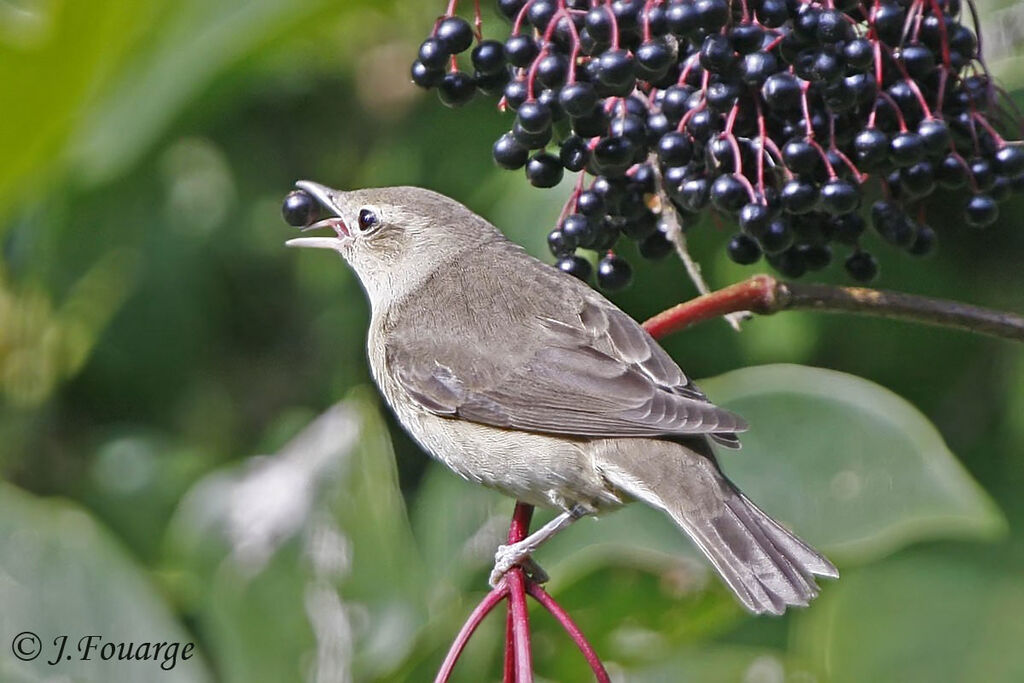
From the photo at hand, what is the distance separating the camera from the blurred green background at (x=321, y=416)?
399cm

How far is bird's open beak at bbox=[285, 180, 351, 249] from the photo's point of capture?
3.81 metres

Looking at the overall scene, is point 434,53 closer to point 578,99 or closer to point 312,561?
point 578,99

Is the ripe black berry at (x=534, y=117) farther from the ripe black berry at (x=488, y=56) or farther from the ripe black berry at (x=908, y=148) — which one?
the ripe black berry at (x=908, y=148)

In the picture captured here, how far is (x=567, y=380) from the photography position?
3422 millimetres

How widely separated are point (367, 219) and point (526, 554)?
132 centimetres

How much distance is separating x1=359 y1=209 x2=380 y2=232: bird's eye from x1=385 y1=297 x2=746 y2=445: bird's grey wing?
0.44 m

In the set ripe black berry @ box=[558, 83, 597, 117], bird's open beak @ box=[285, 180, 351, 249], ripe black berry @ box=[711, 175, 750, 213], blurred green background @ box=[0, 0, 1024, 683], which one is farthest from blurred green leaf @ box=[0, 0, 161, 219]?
ripe black berry @ box=[711, 175, 750, 213]

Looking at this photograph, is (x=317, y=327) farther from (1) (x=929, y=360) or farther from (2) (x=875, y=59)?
(2) (x=875, y=59)

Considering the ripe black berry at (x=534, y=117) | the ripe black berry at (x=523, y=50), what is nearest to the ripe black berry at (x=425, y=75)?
the ripe black berry at (x=523, y=50)

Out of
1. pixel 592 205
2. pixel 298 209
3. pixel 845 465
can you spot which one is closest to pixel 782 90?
pixel 592 205

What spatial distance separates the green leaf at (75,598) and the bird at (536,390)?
978 millimetres

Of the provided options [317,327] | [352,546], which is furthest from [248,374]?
[352,546]

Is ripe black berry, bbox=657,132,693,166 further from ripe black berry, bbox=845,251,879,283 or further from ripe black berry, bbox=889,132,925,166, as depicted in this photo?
ripe black berry, bbox=845,251,879,283

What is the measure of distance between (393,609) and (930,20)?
2129mm
